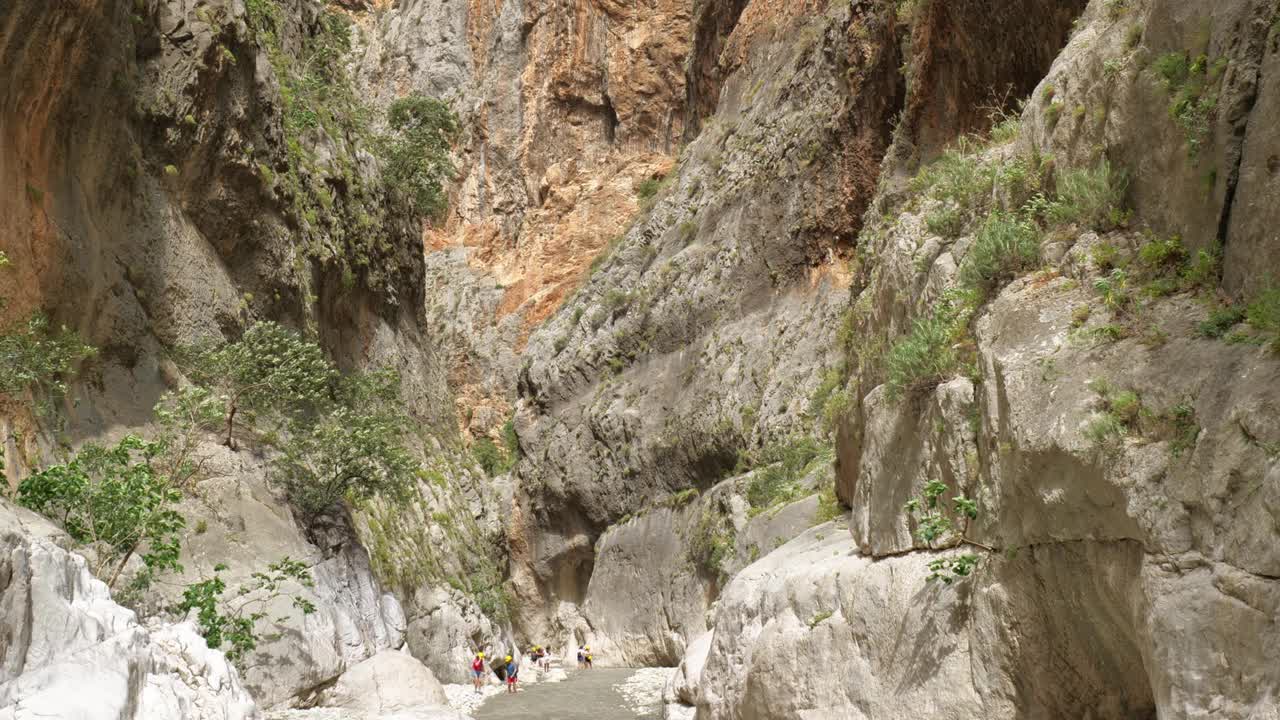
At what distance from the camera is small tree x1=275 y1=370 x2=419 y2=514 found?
21.1m

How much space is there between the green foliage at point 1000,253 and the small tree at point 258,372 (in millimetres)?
15619

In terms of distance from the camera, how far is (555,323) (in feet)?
146

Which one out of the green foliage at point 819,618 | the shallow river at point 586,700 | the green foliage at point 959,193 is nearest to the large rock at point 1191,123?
the green foliage at point 959,193

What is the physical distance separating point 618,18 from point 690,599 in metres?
38.8

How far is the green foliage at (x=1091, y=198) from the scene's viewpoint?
8383 mm

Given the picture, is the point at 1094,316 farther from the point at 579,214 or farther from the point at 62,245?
the point at 579,214

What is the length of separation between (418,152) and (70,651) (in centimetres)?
3031

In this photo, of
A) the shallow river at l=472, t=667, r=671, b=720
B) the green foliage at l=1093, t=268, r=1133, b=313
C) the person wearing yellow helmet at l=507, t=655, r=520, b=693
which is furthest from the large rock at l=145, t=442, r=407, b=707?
the green foliage at l=1093, t=268, r=1133, b=313

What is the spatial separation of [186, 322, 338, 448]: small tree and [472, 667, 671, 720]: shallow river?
7951 millimetres

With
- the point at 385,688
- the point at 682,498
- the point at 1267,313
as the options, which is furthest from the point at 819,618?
the point at 682,498

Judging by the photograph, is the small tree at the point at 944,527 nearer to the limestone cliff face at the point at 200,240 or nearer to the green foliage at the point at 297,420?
the limestone cliff face at the point at 200,240

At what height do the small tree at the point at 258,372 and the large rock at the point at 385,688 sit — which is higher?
the small tree at the point at 258,372

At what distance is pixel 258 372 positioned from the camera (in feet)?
67.8

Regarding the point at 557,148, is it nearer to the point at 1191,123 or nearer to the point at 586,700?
the point at 586,700
